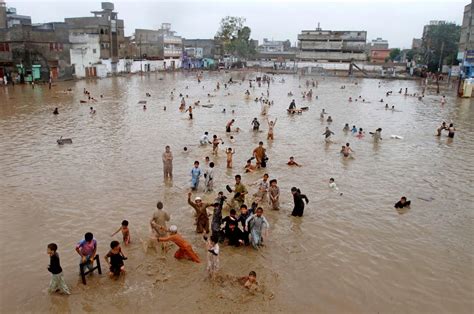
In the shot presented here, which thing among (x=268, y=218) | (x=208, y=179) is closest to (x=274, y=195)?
(x=268, y=218)

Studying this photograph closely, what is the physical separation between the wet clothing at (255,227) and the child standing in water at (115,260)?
3.08 m

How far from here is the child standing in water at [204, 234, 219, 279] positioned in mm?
8383

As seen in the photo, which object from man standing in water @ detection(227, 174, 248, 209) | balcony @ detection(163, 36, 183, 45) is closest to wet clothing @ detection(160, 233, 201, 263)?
man standing in water @ detection(227, 174, 248, 209)

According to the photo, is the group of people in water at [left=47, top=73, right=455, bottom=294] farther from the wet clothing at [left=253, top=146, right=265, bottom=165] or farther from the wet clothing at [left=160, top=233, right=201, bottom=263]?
the wet clothing at [left=253, top=146, right=265, bottom=165]

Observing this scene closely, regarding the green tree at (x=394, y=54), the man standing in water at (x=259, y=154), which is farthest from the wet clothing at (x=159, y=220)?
the green tree at (x=394, y=54)

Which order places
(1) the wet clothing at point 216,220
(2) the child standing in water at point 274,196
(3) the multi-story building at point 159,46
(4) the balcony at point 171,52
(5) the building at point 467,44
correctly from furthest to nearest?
(4) the balcony at point 171,52
(3) the multi-story building at point 159,46
(5) the building at point 467,44
(2) the child standing in water at point 274,196
(1) the wet clothing at point 216,220

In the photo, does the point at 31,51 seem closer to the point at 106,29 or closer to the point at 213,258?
the point at 106,29

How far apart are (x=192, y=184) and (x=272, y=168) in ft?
14.7

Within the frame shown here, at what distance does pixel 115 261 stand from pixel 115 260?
0.10 ft

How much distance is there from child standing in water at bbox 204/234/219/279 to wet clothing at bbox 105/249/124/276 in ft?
6.05

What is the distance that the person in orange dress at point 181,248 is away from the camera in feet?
29.6

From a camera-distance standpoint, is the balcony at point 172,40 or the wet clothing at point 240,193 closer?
the wet clothing at point 240,193

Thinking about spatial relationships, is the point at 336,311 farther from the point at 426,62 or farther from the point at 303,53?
the point at 303,53

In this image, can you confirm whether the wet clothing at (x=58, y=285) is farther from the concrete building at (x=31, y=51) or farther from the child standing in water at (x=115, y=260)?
the concrete building at (x=31, y=51)
